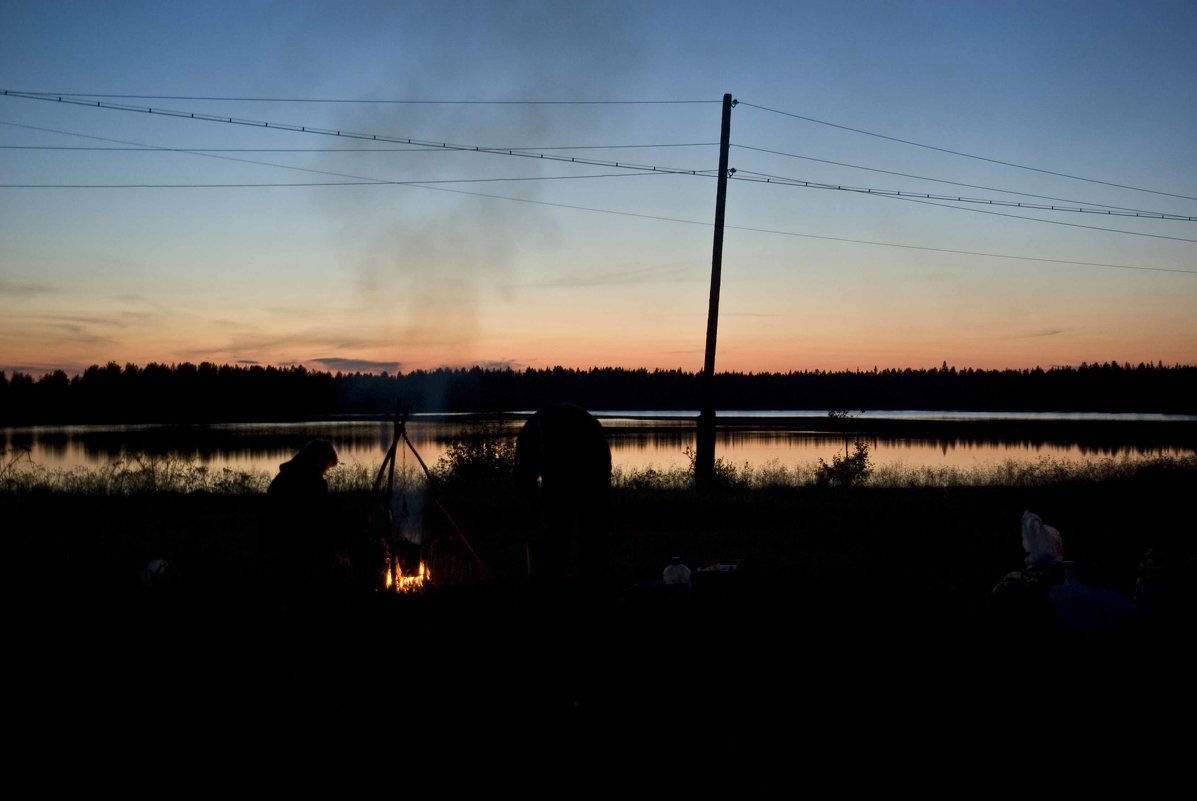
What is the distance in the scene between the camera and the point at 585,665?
632 cm

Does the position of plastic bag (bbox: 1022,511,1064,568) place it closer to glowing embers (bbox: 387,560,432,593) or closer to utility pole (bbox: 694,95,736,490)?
glowing embers (bbox: 387,560,432,593)

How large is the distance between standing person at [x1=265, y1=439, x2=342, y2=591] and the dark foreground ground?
46 centimetres

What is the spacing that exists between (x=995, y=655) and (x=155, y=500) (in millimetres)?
17270

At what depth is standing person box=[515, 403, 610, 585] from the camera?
848 cm

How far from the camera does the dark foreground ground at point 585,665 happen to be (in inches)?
202

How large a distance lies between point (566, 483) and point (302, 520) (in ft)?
8.59

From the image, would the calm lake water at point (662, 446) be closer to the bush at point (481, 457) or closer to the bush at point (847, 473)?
the bush at point (481, 457)

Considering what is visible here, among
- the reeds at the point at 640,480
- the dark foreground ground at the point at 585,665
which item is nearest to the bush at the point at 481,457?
the reeds at the point at 640,480

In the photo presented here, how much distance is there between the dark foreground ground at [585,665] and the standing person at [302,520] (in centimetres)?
46

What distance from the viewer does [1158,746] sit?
16.2 ft

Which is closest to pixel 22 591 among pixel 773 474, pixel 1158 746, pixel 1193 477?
pixel 1158 746

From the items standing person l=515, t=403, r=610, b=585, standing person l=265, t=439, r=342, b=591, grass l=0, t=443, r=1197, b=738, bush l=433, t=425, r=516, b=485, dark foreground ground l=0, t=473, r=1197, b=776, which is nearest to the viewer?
dark foreground ground l=0, t=473, r=1197, b=776

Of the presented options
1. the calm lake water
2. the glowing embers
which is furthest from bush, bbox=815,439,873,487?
the glowing embers

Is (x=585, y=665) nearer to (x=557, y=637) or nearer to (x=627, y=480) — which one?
(x=557, y=637)
